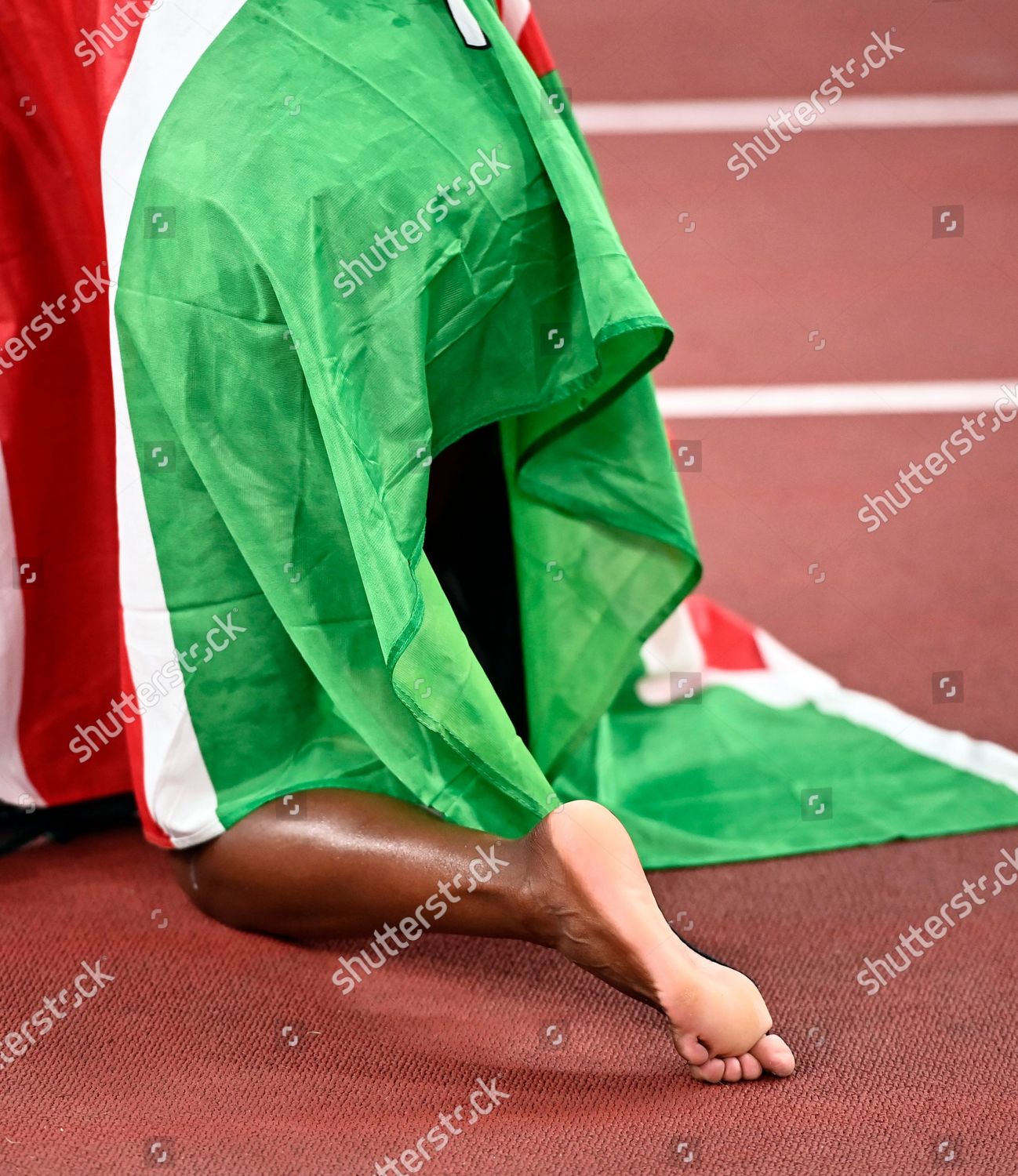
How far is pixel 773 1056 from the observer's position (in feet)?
3.30

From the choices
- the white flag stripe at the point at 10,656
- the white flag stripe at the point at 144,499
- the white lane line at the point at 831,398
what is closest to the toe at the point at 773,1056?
the white flag stripe at the point at 144,499

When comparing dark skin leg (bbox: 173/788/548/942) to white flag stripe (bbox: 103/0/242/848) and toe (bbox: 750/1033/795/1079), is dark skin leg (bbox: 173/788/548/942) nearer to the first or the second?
white flag stripe (bbox: 103/0/242/848)

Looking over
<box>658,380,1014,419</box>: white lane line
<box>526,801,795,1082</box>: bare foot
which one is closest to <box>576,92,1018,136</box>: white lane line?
<box>658,380,1014,419</box>: white lane line

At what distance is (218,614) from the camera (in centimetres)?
112

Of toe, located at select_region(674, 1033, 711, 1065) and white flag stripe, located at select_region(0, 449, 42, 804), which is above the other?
white flag stripe, located at select_region(0, 449, 42, 804)

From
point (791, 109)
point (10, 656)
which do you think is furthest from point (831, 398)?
point (10, 656)

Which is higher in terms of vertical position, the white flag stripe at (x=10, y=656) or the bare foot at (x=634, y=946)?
the white flag stripe at (x=10, y=656)

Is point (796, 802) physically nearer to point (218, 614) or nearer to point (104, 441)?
point (218, 614)

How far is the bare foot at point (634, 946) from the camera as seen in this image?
96cm

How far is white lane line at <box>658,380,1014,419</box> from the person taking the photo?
9.53 ft

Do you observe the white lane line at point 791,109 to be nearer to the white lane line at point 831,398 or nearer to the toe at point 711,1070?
the white lane line at point 831,398

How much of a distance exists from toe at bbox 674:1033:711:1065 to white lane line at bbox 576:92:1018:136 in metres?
3.35

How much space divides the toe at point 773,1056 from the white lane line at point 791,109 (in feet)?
10.9

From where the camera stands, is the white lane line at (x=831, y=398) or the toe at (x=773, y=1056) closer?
the toe at (x=773, y=1056)
